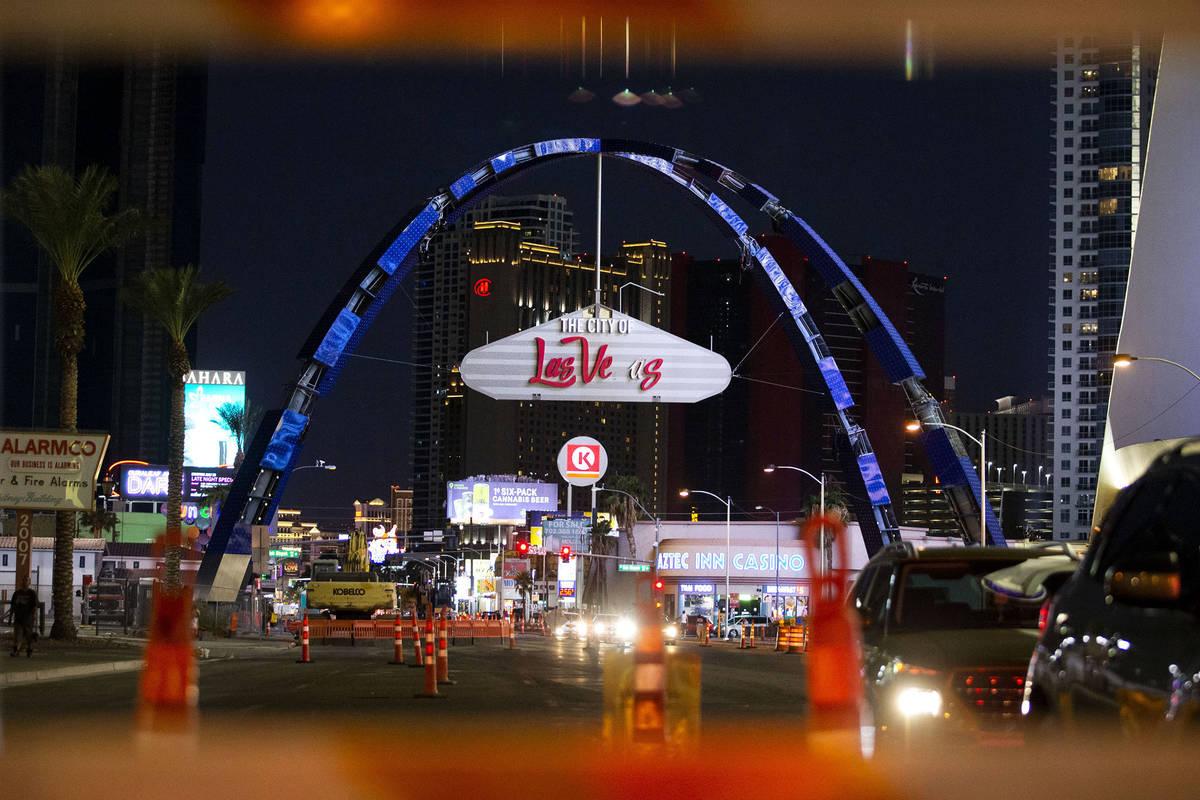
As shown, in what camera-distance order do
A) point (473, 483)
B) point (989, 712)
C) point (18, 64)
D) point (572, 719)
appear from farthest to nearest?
point (473, 483), point (572, 719), point (989, 712), point (18, 64)

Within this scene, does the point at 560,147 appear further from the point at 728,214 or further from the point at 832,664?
the point at 832,664

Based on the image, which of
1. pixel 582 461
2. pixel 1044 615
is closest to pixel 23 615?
pixel 1044 615

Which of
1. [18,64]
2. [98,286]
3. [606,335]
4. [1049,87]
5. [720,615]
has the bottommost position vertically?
[720,615]

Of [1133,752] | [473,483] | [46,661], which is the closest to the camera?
[1133,752]

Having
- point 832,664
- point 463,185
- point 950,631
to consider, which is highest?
point 463,185

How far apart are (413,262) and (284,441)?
997 centimetres

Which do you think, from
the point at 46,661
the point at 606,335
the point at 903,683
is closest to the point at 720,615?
the point at 606,335

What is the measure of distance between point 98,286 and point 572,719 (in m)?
181

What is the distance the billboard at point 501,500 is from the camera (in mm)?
154875

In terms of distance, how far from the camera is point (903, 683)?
36.3 feet

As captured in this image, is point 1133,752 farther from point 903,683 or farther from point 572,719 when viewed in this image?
point 572,719

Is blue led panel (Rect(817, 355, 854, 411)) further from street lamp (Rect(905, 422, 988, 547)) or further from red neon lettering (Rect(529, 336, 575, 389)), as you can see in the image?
red neon lettering (Rect(529, 336, 575, 389))

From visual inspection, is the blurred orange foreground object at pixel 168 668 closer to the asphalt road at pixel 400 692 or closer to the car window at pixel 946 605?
the asphalt road at pixel 400 692

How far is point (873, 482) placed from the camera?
65000 millimetres
